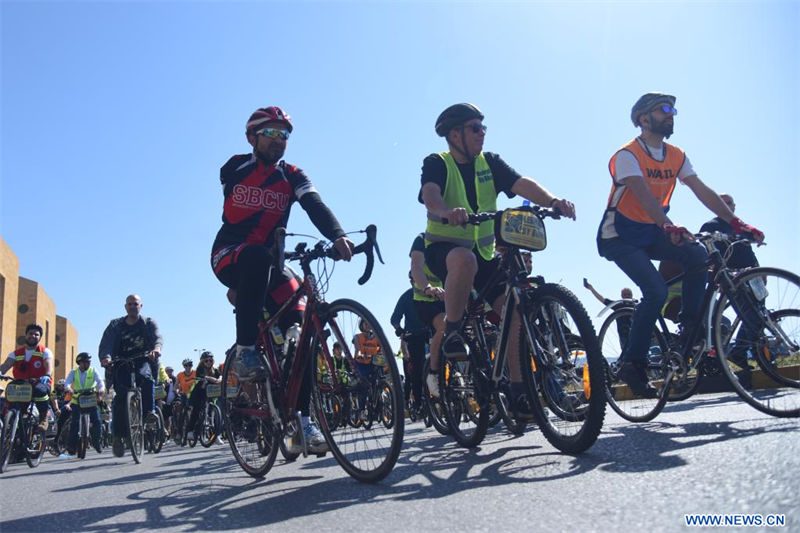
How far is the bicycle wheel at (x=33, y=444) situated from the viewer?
382 inches

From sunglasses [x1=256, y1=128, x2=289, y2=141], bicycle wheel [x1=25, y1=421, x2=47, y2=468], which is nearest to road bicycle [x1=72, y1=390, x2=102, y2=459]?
bicycle wheel [x1=25, y1=421, x2=47, y2=468]

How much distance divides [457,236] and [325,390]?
4.59ft

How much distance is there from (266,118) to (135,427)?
5.26 m

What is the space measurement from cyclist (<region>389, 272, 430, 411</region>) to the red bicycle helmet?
212 centimetres

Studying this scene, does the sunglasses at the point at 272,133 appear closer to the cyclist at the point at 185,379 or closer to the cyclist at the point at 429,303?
the cyclist at the point at 429,303

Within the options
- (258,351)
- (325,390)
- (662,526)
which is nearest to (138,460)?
(258,351)

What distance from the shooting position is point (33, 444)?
32.5 ft

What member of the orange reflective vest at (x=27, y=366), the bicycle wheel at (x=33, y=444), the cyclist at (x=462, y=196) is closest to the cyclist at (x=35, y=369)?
the orange reflective vest at (x=27, y=366)

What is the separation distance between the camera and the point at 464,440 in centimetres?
442

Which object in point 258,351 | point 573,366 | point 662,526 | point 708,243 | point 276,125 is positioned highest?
point 276,125

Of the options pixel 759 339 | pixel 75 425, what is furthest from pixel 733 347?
pixel 75 425

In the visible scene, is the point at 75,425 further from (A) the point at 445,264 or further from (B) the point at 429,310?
(A) the point at 445,264

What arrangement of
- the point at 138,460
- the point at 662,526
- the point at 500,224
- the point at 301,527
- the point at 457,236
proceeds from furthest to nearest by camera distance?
the point at 138,460, the point at 457,236, the point at 500,224, the point at 301,527, the point at 662,526

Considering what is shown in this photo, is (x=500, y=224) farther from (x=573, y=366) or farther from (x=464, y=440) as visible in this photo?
(x=464, y=440)
